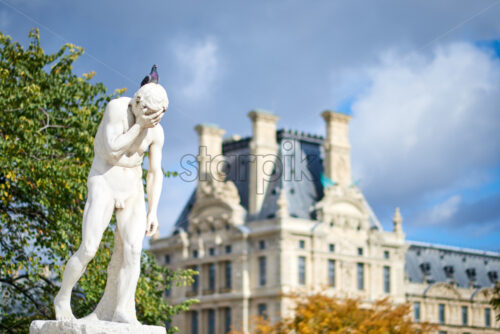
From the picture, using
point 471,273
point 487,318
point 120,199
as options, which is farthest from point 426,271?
point 120,199

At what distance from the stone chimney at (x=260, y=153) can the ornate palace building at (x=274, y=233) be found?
83mm

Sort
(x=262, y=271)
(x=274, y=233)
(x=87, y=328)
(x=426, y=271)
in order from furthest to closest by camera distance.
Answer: (x=426, y=271) < (x=262, y=271) < (x=274, y=233) < (x=87, y=328)

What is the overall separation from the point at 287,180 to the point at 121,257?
63.9m

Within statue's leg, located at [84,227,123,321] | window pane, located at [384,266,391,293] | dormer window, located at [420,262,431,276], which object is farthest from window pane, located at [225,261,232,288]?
statue's leg, located at [84,227,123,321]

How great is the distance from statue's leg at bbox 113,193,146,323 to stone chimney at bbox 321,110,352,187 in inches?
2534

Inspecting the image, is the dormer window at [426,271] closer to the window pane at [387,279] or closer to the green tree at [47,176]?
the window pane at [387,279]

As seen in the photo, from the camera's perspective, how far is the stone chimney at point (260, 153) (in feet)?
249

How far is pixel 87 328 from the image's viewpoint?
39.1 ft

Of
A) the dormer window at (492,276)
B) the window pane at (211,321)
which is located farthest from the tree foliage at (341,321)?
the dormer window at (492,276)

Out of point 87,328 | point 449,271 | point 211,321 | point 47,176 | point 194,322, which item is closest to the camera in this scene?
point 87,328

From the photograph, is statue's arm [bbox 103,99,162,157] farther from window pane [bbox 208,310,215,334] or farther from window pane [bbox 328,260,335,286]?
window pane [bbox 208,310,215,334]

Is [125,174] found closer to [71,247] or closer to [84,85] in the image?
[71,247]

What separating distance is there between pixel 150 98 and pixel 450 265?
266 feet

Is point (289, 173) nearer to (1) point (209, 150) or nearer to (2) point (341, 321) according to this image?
(1) point (209, 150)
